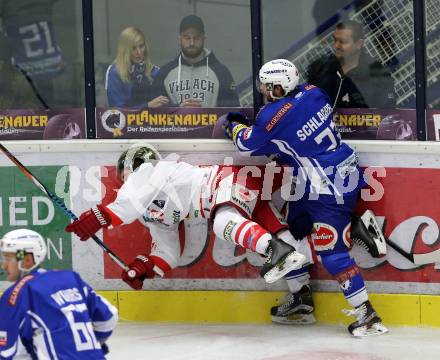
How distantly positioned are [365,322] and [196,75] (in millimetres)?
1536

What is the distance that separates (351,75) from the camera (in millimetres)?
6492

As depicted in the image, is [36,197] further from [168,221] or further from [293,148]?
[293,148]

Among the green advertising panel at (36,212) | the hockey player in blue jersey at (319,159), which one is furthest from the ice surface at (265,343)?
the green advertising panel at (36,212)

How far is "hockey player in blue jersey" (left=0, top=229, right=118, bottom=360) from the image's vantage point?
451 cm

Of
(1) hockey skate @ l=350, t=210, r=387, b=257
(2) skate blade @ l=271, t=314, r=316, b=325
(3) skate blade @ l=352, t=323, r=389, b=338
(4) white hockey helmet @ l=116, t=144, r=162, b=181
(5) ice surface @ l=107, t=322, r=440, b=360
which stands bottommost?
(5) ice surface @ l=107, t=322, r=440, b=360

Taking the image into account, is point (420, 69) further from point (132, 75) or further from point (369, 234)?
point (132, 75)

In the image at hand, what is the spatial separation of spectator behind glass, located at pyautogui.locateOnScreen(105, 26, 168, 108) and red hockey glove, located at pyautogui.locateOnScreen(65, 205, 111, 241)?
0.76m

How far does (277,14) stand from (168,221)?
1.18m

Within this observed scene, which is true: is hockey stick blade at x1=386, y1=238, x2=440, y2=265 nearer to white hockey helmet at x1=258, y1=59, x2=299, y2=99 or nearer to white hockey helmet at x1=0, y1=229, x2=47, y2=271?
white hockey helmet at x1=258, y1=59, x2=299, y2=99

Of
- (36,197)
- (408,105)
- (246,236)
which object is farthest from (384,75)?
(36,197)

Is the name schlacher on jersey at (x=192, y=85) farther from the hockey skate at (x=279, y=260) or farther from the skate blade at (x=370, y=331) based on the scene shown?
the skate blade at (x=370, y=331)

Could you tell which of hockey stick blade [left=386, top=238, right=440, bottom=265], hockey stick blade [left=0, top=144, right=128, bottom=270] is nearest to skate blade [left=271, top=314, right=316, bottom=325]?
hockey stick blade [left=386, top=238, right=440, bottom=265]

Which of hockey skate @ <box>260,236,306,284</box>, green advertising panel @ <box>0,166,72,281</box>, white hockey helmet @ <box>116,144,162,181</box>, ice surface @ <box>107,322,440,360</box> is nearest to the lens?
ice surface @ <box>107,322,440,360</box>

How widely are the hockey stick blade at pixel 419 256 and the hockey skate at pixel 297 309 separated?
485 millimetres
